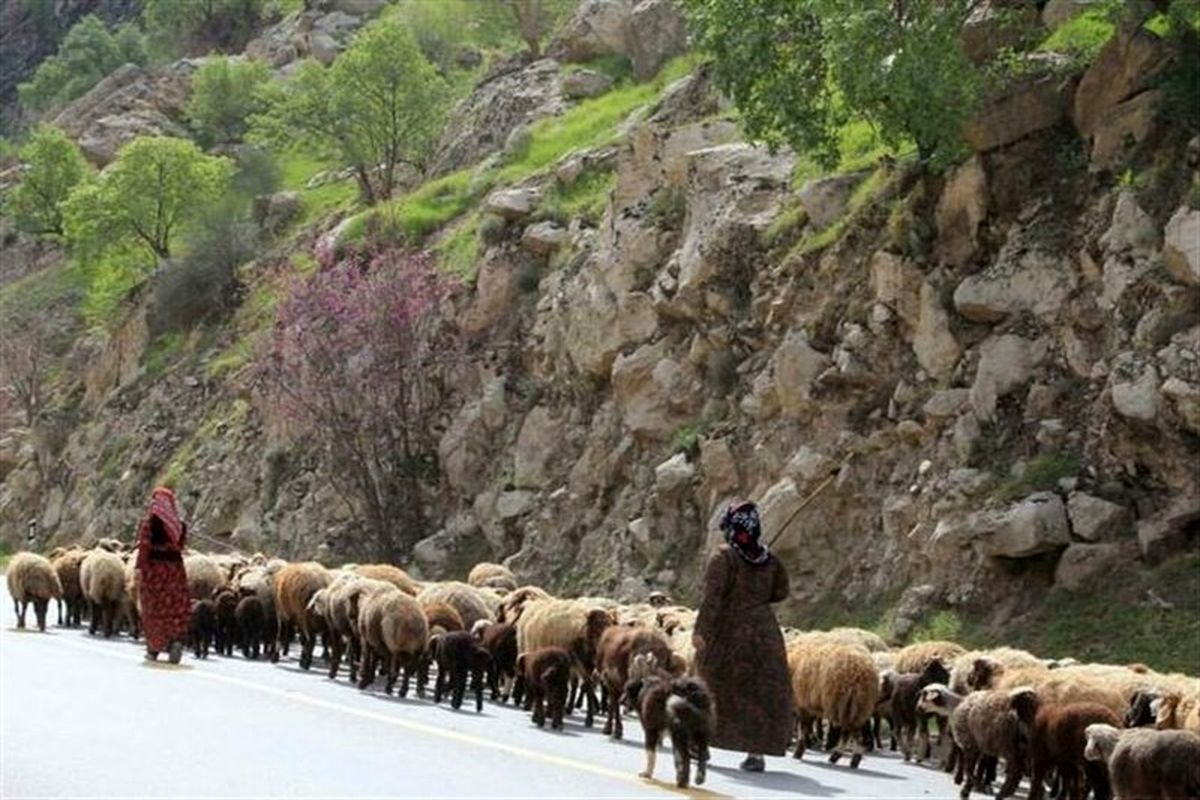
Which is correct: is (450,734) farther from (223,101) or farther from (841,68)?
(223,101)

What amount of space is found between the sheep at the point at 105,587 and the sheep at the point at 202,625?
95.7 inches

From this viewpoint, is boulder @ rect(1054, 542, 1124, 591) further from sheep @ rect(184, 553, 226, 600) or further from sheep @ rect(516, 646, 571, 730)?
sheep @ rect(184, 553, 226, 600)

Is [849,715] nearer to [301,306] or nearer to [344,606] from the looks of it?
[344,606]

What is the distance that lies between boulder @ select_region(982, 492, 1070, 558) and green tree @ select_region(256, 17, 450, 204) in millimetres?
34369

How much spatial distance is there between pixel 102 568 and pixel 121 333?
3050 cm

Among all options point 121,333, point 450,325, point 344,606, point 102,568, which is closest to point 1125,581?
point 344,606

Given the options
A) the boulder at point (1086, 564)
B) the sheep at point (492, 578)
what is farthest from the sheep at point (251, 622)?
the boulder at point (1086, 564)

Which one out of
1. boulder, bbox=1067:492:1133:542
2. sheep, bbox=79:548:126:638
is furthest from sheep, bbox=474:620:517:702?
sheep, bbox=79:548:126:638

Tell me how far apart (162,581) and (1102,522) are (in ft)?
35.2

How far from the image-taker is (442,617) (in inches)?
750

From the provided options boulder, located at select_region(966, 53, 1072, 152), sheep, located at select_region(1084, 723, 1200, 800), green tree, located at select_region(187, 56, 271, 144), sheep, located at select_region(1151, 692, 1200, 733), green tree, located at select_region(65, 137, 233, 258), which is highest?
green tree, located at select_region(187, 56, 271, 144)

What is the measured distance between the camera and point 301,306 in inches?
1463

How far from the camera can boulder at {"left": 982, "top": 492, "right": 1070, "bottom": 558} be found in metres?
20.9

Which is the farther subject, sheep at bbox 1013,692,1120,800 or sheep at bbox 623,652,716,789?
sheep at bbox 1013,692,1120,800
